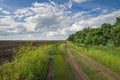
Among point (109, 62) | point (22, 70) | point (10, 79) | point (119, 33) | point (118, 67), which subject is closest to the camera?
point (10, 79)

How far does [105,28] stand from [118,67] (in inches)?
1208

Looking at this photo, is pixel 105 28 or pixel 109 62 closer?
pixel 109 62

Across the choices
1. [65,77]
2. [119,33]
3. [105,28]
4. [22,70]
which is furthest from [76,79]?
[105,28]

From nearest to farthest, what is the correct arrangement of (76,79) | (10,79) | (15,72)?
(10,79), (15,72), (76,79)

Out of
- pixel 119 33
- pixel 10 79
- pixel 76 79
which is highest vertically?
pixel 119 33

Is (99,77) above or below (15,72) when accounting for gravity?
below

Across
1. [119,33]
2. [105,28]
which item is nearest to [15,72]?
[119,33]

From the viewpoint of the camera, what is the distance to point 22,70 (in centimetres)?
1365

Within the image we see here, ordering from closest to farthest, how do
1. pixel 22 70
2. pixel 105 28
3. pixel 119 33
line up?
pixel 22 70 < pixel 119 33 < pixel 105 28

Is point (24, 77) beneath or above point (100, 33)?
beneath

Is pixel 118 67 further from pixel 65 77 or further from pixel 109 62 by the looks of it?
pixel 65 77

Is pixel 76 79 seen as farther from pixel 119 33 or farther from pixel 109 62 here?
pixel 119 33

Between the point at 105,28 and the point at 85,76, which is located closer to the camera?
the point at 85,76

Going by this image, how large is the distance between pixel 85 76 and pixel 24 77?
6.25 metres
